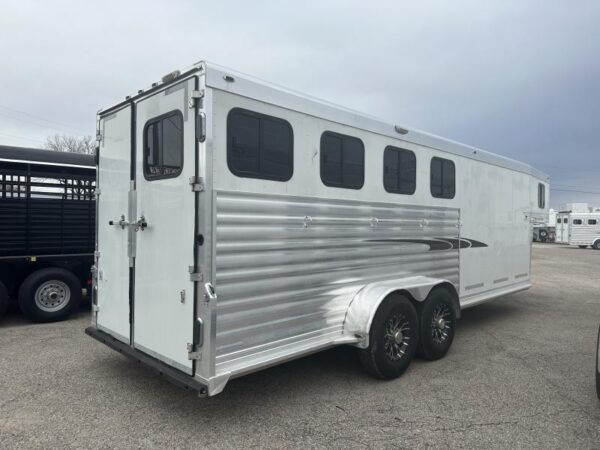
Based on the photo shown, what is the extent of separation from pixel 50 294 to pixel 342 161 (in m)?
5.04

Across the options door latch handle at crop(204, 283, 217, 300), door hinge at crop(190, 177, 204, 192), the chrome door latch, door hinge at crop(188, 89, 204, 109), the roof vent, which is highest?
the roof vent

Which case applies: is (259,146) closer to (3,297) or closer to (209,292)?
(209,292)

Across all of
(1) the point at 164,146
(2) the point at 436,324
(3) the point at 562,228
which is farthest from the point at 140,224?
(3) the point at 562,228

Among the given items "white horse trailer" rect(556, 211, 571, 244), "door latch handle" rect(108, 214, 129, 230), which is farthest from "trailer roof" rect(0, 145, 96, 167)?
"white horse trailer" rect(556, 211, 571, 244)

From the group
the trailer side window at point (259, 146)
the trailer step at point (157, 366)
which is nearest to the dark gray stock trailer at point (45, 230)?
the trailer step at point (157, 366)

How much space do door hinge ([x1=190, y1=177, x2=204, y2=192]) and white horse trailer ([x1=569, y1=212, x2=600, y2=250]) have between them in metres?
32.6

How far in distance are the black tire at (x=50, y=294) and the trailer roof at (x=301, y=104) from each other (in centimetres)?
326

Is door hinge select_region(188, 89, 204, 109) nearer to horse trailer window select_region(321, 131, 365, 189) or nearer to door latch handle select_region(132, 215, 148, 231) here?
door latch handle select_region(132, 215, 148, 231)

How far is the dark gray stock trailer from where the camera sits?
6531mm

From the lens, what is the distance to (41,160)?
6.82 meters

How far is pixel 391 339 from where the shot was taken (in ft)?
15.1

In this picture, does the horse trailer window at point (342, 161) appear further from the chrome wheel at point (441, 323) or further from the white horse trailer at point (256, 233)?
the chrome wheel at point (441, 323)

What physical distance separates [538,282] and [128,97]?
11.7 m

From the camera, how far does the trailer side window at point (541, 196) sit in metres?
8.76
